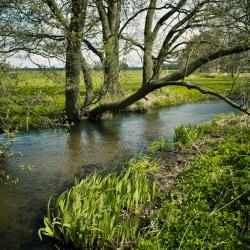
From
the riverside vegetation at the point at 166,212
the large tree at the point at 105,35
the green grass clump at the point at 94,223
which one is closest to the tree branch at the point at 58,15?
the large tree at the point at 105,35

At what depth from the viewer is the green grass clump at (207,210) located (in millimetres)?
6656

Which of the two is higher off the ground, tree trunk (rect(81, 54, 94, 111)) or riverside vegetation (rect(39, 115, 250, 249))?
tree trunk (rect(81, 54, 94, 111))

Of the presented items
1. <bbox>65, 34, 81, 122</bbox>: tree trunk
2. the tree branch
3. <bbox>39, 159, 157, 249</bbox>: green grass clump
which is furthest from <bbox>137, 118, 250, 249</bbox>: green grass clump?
<bbox>65, 34, 81, 122</bbox>: tree trunk

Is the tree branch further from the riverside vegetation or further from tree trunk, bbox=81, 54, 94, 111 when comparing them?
the riverside vegetation

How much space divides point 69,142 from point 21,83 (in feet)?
18.3

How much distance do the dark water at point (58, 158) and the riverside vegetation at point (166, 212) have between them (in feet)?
2.39

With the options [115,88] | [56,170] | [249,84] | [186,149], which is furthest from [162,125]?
[56,170]

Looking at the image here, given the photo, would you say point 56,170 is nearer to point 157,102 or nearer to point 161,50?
point 161,50

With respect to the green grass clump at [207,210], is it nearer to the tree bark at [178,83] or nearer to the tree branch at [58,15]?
the tree bark at [178,83]

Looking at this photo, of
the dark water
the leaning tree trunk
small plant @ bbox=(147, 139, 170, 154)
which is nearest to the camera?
the dark water

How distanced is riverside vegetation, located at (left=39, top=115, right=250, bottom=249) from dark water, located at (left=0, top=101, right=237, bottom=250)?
0.73 meters

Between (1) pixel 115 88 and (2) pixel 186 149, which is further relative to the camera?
(1) pixel 115 88

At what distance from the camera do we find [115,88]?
2047 centimetres

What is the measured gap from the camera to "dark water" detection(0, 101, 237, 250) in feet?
29.0
